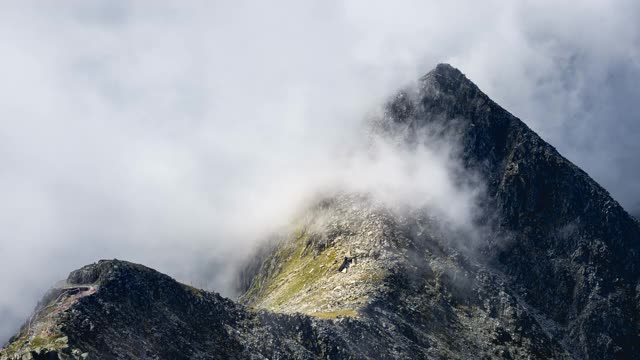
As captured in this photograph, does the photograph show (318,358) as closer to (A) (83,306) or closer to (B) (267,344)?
(B) (267,344)

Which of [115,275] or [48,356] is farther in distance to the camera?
[115,275]

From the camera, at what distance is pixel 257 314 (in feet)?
643

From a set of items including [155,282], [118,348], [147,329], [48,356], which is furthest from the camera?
[155,282]

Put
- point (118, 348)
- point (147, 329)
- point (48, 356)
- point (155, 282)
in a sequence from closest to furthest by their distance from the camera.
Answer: point (48, 356)
point (118, 348)
point (147, 329)
point (155, 282)

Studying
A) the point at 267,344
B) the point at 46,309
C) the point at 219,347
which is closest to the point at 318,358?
the point at 267,344

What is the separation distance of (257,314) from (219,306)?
10.3 metres

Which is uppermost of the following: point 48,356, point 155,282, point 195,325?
point 155,282

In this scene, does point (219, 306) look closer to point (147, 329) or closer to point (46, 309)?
point (147, 329)

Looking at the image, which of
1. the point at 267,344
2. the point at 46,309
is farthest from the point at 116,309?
the point at 267,344

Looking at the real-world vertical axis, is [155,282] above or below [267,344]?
above

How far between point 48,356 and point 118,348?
52.9ft

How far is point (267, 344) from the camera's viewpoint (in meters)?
186

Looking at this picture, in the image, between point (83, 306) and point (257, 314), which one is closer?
point (83, 306)

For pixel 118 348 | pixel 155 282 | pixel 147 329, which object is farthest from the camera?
pixel 155 282
